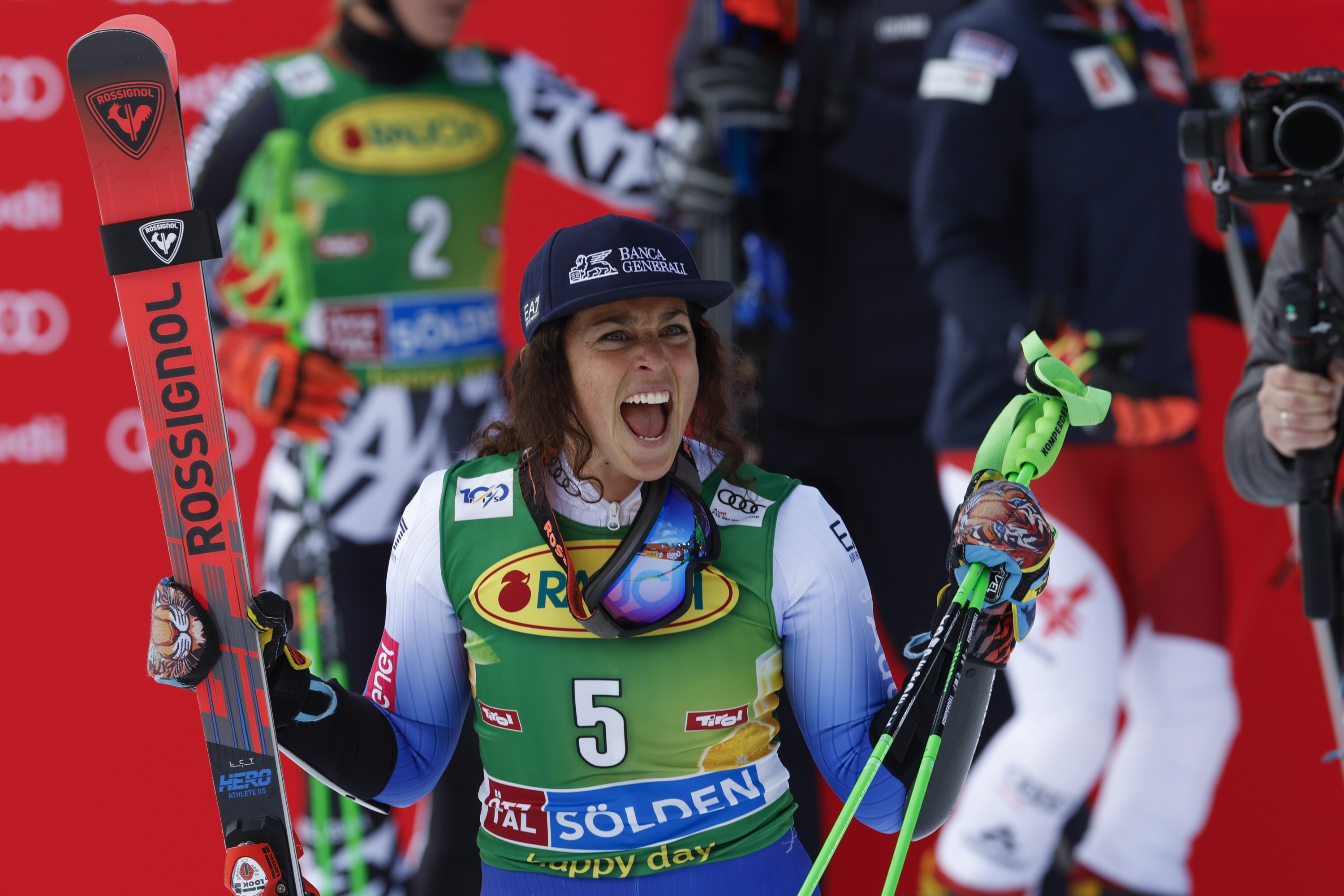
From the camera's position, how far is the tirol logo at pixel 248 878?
1620mm

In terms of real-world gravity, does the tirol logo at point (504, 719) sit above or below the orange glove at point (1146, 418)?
above

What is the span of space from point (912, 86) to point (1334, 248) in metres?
1.50

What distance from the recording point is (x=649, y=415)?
5.35 ft

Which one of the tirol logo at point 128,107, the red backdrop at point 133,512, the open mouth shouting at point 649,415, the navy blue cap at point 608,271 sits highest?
the tirol logo at point 128,107

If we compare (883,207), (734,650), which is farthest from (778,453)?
(734,650)

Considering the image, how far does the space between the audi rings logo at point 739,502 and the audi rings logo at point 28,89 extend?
2980 millimetres

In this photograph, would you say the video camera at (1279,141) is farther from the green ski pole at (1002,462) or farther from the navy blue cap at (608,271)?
the navy blue cap at (608,271)

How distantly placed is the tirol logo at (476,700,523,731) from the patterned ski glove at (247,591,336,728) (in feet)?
0.60

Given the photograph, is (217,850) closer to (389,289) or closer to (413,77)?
(389,289)

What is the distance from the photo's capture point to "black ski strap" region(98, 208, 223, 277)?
5.44 feet

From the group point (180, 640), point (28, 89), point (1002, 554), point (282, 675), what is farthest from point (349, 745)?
point (28, 89)

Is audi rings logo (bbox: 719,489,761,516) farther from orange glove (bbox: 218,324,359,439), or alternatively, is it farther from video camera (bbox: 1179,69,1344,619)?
orange glove (bbox: 218,324,359,439)

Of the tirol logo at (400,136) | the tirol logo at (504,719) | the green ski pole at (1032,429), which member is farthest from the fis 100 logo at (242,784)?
the tirol logo at (400,136)

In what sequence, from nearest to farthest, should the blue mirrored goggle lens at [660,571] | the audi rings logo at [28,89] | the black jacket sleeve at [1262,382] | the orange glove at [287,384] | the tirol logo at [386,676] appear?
the blue mirrored goggle lens at [660,571] < the tirol logo at [386,676] < the black jacket sleeve at [1262,382] < the orange glove at [287,384] < the audi rings logo at [28,89]
